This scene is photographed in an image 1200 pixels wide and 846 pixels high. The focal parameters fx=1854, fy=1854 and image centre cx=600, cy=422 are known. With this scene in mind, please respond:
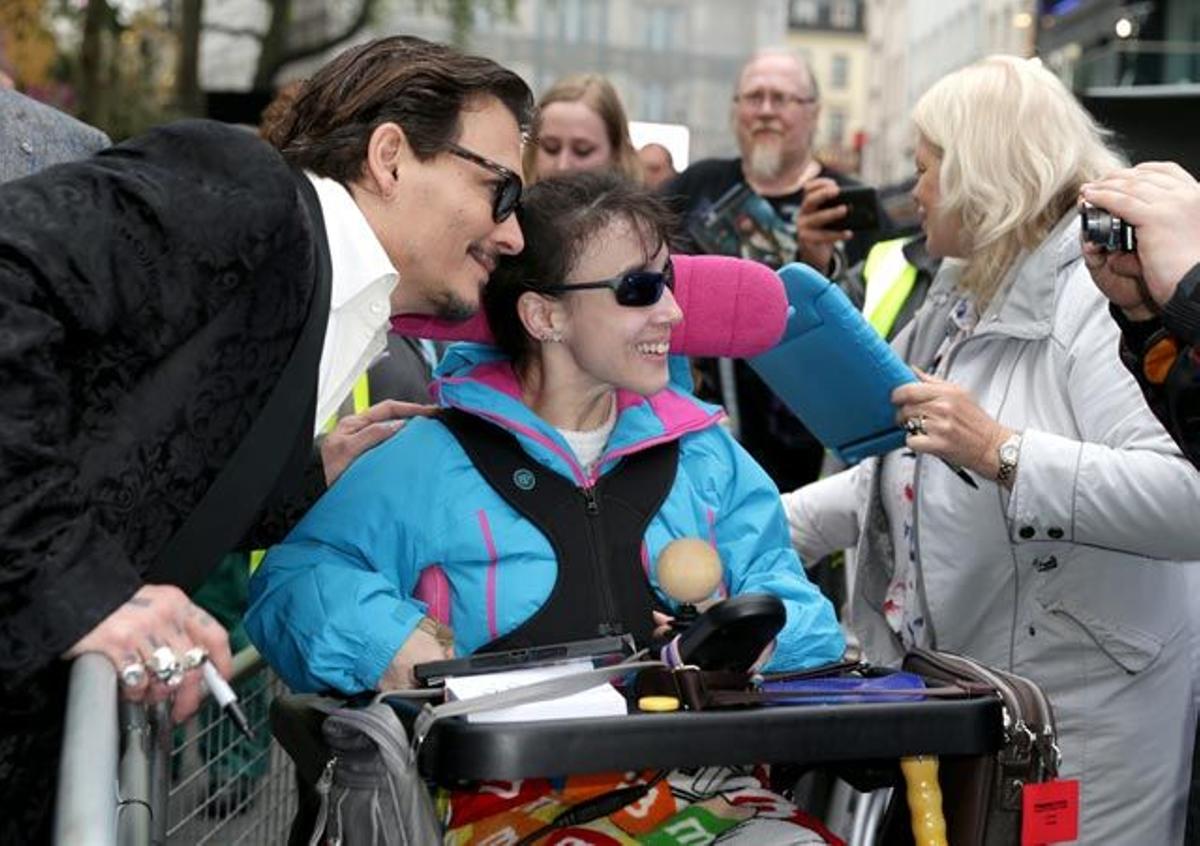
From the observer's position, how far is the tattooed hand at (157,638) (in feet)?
7.21

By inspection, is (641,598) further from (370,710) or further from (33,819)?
(33,819)

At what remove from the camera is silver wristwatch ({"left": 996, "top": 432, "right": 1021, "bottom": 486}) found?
3.67 meters

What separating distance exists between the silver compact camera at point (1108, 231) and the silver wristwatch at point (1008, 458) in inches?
26.7

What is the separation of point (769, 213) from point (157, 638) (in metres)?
3.86

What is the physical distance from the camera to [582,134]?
5.96 m

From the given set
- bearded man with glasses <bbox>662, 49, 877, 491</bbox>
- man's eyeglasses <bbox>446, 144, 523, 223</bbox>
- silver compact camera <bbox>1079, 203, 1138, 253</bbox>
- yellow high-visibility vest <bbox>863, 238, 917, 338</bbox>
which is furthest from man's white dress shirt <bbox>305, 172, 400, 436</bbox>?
yellow high-visibility vest <bbox>863, 238, 917, 338</bbox>

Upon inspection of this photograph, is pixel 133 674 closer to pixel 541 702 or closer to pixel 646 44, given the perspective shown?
pixel 541 702

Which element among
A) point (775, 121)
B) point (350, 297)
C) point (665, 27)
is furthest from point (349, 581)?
point (665, 27)

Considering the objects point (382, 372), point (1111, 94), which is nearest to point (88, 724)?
point (382, 372)

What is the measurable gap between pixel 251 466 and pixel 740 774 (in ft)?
3.46

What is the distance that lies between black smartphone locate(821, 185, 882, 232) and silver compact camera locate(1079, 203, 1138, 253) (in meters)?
2.51

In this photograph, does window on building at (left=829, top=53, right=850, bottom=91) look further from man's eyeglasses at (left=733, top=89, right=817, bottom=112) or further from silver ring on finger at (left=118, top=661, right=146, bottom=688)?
silver ring on finger at (left=118, top=661, right=146, bottom=688)

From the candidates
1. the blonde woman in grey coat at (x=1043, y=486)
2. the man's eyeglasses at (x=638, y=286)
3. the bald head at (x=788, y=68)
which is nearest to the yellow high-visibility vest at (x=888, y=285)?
the blonde woman in grey coat at (x=1043, y=486)

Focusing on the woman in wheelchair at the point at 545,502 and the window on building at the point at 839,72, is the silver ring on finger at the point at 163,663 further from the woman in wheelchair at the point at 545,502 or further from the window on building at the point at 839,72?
the window on building at the point at 839,72
